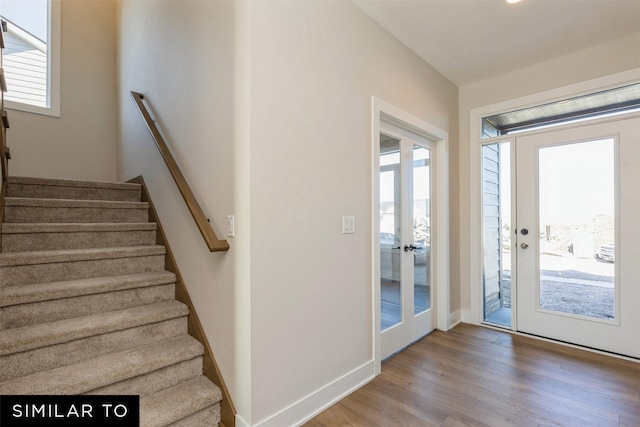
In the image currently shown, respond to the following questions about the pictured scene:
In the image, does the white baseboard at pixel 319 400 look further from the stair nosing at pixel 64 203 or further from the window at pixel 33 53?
the window at pixel 33 53

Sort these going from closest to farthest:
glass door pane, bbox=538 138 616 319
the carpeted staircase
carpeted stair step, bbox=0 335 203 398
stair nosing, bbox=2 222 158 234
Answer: carpeted stair step, bbox=0 335 203 398 < the carpeted staircase < stair nosing, bbox=2 222 158 234 < glass door pane, bbox=538 138 616 319

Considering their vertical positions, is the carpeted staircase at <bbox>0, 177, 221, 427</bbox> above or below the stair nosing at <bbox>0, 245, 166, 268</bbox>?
below

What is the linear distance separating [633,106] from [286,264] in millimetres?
3258

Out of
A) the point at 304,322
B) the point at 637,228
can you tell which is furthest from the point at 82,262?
the point at 637,228

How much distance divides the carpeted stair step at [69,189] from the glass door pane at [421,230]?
9.12 ft

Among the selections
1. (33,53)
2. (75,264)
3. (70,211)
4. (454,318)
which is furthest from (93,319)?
(33,53)

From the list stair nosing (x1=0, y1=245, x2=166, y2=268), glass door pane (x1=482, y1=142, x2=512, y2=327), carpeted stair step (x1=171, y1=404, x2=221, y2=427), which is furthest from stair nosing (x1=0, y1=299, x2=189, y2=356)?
glass door pane (x1=482, y1=142, x2=512, y2=327)

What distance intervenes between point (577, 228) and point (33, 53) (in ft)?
19.9

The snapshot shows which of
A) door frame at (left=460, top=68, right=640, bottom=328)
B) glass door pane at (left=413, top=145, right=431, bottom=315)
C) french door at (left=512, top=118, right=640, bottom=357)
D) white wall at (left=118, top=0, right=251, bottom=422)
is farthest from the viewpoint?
door frame at (left=460, top=68, right=640, bottom=328)

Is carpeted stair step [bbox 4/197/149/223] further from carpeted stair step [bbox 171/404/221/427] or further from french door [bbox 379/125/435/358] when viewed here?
french door [bbox 379/125/435/358]

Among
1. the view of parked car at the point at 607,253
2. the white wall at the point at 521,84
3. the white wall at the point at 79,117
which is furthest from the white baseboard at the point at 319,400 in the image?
the white wall at the point at 79,117

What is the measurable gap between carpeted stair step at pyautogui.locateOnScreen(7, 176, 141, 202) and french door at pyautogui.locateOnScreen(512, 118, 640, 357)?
3.95 m

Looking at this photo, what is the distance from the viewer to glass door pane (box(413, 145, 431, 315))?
3.16 meters

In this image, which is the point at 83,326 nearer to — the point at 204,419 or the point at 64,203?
the point at 204,419
